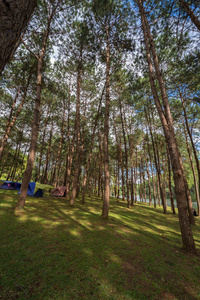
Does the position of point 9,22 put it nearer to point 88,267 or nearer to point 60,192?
point 88,267

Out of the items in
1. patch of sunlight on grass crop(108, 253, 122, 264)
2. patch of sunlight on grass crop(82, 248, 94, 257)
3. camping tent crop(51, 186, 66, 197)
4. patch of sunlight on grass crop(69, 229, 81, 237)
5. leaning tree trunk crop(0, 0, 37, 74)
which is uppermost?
leaning tree trunk crop(0, 0, 37, 74)

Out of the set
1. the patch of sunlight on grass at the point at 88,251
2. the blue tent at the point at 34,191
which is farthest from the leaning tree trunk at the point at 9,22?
the blue tent at the point at 34,191

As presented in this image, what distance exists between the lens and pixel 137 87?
11336mm

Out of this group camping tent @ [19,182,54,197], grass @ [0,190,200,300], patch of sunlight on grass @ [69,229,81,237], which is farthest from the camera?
camping tent @ [19,182,54,197]

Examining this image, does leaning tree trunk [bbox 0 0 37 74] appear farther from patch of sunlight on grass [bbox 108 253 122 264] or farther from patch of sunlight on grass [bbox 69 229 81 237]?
patch of sunlight on grass [bbox 69 229 81 237]

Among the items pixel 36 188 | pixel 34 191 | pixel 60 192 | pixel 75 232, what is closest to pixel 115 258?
pixel 75 232

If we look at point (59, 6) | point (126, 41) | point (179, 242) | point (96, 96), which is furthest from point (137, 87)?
point (179, 242)

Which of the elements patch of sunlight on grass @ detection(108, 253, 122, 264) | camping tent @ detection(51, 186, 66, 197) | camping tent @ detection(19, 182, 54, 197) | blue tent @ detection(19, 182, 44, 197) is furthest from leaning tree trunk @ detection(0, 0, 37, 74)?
camping tent @ detection(51, 186, 66, 197)

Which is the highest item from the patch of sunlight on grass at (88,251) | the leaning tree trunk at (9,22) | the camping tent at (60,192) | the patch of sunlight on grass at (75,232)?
the leaning tree trunk at (9,22)

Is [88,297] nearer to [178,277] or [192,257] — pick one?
[178,277]

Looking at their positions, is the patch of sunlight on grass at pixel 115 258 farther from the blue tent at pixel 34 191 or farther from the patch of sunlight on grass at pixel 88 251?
the blue tent at pixel 34 191

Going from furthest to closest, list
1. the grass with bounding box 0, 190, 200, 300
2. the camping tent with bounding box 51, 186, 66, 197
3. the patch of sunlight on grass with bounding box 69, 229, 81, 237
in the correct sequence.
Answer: the camping tent with bounding box 51, 186, 66, 197, the patch of sunlight on grass with bounding box 69, 229, 81, 237, the grass with bounding box 0, 190, 200, 300

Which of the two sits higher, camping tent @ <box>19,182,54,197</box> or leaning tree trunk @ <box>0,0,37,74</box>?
leaning tree trunk @ <box>0,0,37,74</box>

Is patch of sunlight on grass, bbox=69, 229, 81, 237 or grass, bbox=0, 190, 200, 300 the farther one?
patch of sunlight on grass, bbox=69, 229, 81, 237
